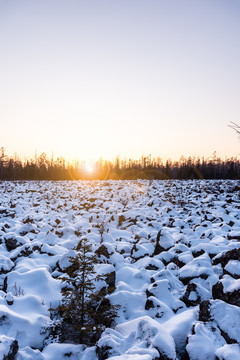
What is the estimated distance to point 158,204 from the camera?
13531mm

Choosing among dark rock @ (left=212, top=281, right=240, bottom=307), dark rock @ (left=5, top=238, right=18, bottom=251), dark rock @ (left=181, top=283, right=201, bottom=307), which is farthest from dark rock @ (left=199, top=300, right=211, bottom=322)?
dark rock @ (left=5, top=238, right=18, bottom=251)

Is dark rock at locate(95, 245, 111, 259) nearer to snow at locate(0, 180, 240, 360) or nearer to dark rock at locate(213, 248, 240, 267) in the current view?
snow at locate(0, 180, 240, 360)

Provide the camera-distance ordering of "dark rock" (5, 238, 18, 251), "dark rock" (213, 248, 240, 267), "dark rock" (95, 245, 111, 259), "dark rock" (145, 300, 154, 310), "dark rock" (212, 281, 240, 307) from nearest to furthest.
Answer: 1. "dark rock" (212, 281, 240, 307)
2. "dark rock" (145, 300, 154, 310)
3. "dark rock" (213, 248, 240, 267)
4. "dark rock" (95, 245, 111, 259)
5. "dark rock" (5, 238, 18, 251)

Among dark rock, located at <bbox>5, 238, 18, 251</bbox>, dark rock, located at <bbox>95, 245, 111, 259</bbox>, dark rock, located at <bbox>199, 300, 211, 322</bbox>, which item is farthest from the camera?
dark rock, located at <bbox>5, 238, 18, 251</bbox>

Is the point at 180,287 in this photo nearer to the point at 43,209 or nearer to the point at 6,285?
the point at 6,285

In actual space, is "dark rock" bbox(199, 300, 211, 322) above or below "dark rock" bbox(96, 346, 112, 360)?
above

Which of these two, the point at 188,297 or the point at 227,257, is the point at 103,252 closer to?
Answer: the point at 188,297

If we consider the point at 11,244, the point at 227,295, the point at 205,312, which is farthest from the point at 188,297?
the point at 11,244

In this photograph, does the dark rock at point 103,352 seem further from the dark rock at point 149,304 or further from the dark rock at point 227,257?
the dark rock at point 227,257

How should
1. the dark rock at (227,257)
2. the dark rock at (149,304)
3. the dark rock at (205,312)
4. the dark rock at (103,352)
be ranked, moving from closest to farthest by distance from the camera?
the dark rock at (103,352) → the dark rock at (205,312) → the dark rock at (149,304) → the dark rock at (227,257)

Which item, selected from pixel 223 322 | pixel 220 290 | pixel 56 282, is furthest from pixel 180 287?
pixel 56 282

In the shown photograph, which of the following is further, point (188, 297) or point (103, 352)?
point (188, 297)

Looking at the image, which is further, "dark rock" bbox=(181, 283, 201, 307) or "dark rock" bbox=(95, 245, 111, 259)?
"dark rock" bbox=(95, 245, 111, 259)

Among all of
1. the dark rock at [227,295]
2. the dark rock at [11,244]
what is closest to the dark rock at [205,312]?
the dark rock at [227,295]
